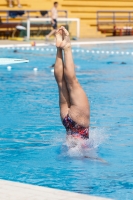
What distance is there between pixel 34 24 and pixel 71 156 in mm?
19775

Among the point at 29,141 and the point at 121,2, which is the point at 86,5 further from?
the point at 29,141

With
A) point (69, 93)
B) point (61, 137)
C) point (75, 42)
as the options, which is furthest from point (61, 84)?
point (75, 42)

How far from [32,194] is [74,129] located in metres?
2.19

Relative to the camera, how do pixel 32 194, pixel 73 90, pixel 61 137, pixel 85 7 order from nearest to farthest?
1. pixel 32 194
2. pixel 73 90
3. pixel 61 137
4. pixel 85 7

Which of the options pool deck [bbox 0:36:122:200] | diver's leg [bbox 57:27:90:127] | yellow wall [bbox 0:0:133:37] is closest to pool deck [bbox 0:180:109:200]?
pool deck [bbox 0:36:122:200]

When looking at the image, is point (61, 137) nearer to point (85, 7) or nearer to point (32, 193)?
point (32, 193)

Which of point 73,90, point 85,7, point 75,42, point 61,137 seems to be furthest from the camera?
point 85,7

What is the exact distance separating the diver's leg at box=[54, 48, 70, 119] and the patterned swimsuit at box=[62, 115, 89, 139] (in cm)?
7

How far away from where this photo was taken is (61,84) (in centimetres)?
665

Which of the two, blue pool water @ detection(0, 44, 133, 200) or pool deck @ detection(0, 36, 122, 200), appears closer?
pool deck @ detection(0, 36, 122, 200)

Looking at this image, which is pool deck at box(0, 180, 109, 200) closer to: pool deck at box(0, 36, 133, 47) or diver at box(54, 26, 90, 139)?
diver at box(54, 26, 90, 139)

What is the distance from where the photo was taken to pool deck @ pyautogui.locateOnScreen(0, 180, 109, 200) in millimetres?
4577

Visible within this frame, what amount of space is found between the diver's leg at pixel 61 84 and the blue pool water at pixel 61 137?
18.3 inches

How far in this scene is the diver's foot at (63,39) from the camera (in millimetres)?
6480
